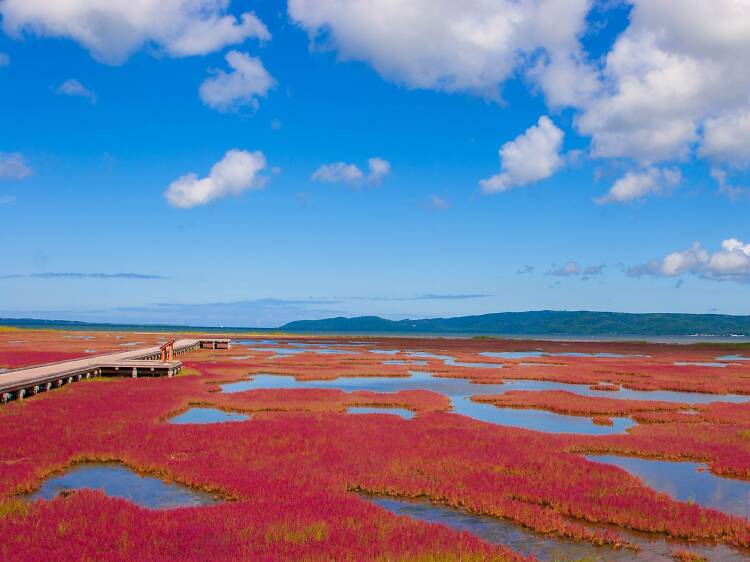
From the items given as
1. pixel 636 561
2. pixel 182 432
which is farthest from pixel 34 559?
pixel 182 432

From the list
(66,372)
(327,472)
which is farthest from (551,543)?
(66,372)

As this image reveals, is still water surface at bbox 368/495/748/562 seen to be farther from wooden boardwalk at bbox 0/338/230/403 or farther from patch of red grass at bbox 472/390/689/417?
wooden boardwalk at bbox 0/338/230/403

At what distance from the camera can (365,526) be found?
14016 mm

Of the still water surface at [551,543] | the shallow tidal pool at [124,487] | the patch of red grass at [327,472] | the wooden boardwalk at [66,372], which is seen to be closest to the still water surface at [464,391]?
the patch of red grass at [327,472]

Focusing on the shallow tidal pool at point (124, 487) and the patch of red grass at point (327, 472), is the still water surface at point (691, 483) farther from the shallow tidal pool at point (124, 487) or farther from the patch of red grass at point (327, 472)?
the shallow tidal pool at point (124, 487)

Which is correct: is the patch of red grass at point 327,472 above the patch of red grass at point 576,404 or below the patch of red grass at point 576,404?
above

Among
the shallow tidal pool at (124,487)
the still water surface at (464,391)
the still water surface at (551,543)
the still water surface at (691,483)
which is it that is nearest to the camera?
the still water surface at (551,543)

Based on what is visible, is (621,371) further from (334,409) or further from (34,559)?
(34,559)

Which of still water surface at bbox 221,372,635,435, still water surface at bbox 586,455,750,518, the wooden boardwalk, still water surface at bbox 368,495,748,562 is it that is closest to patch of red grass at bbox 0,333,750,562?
still water surface at bbox 368,495,748,562

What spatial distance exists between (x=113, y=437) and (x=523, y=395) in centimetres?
2724

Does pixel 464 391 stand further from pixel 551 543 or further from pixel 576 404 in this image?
pixel 551 543

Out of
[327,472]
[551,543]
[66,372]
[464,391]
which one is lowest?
[464,391]

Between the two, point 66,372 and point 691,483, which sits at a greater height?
point 66,372

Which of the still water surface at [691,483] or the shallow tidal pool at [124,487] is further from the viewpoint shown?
the still water surface at [691,483]
